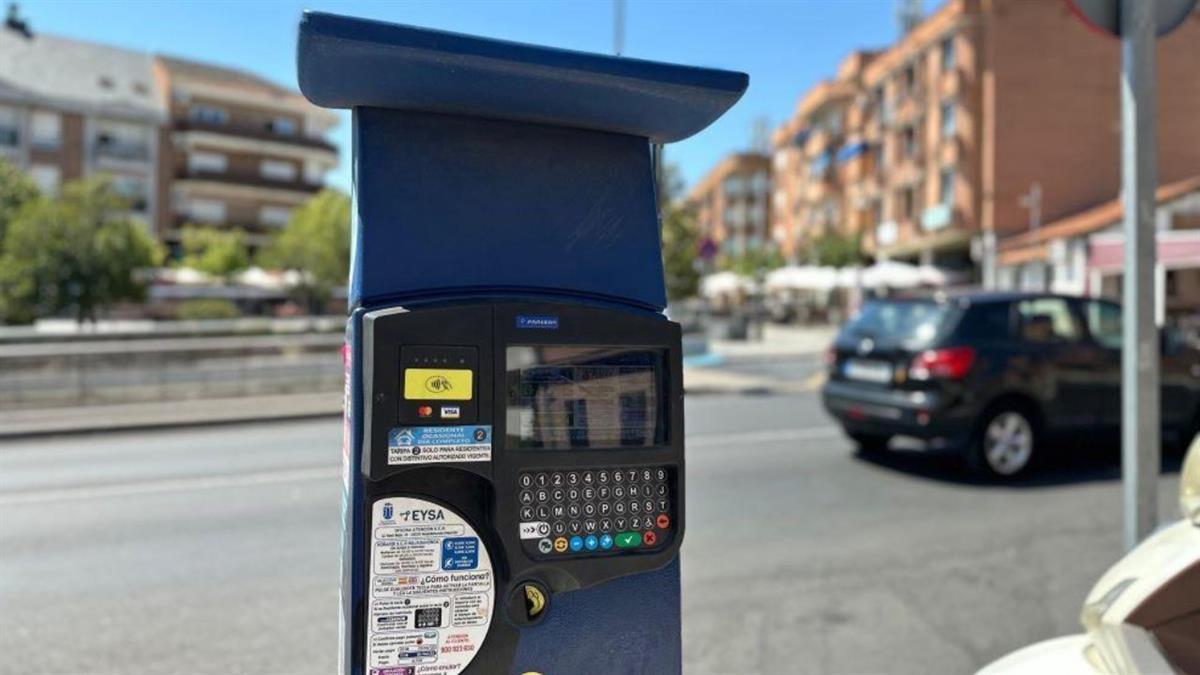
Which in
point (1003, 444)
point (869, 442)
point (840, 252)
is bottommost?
point (869, 442)

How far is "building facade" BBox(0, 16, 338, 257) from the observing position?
50969 mm

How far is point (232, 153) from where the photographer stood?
5788 centimetres

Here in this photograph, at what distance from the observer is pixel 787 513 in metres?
6.25

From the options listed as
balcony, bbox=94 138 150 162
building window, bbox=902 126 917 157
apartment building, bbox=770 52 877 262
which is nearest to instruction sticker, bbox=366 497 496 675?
building window, bbox=902 126 917 157

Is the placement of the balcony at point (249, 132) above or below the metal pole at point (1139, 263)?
above

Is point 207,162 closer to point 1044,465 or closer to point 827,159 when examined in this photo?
point 827,159

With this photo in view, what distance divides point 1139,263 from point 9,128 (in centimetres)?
5929

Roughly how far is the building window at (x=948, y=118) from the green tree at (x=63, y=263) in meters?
30.6

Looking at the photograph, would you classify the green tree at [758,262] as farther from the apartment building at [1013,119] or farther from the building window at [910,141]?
the apartment building at [1013,119]

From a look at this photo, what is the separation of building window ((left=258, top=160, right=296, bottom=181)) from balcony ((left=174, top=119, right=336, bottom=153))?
1613mm

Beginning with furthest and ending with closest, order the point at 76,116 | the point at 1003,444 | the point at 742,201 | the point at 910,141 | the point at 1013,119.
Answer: the point at 742,201 → the point at 76,116 → the point at 910,141 → the point at 1013,119 → the point at 1003,444

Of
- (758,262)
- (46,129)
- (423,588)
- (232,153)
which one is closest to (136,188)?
(46,129)

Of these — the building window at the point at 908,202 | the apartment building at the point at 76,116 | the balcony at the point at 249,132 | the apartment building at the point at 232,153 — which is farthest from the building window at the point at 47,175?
the building window at the point at 908,202

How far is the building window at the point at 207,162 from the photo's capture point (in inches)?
2216
